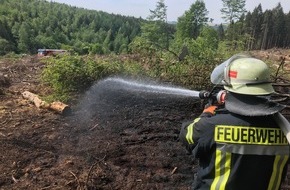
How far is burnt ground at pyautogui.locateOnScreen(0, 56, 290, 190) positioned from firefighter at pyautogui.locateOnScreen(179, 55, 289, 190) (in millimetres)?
2365

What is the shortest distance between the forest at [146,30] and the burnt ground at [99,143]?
6.16 ft

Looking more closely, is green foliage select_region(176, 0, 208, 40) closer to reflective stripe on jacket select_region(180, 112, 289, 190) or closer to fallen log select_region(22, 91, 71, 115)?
fallen log select_region(22, 91, 71, 115)

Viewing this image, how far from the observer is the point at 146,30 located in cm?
2545

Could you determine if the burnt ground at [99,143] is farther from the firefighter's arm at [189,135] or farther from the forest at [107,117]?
the firefighter's arm at [189,135]

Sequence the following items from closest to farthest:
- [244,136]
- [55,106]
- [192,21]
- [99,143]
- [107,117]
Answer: [244,136]
[99,143]
[107,117]
[55,106]
[192,21]

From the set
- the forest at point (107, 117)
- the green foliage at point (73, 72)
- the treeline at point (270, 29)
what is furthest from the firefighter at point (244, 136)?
the treeline at point (270, 29)

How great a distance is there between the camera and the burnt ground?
14.3 ft

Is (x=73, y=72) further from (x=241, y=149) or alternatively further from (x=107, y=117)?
(x=241, y=149)

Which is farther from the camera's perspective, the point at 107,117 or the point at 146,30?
the point at 146,30

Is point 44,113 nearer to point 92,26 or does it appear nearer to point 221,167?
point 221,167

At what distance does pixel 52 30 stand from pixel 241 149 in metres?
92.2

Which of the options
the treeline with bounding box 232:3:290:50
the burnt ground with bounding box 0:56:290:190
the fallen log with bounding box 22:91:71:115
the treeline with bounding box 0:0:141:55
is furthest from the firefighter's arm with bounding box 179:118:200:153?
the treeline with bounding box 0:0:141:55

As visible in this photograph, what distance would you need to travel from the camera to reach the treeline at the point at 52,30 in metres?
66.9

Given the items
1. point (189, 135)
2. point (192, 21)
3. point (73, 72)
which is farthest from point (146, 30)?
point (189, 135)
